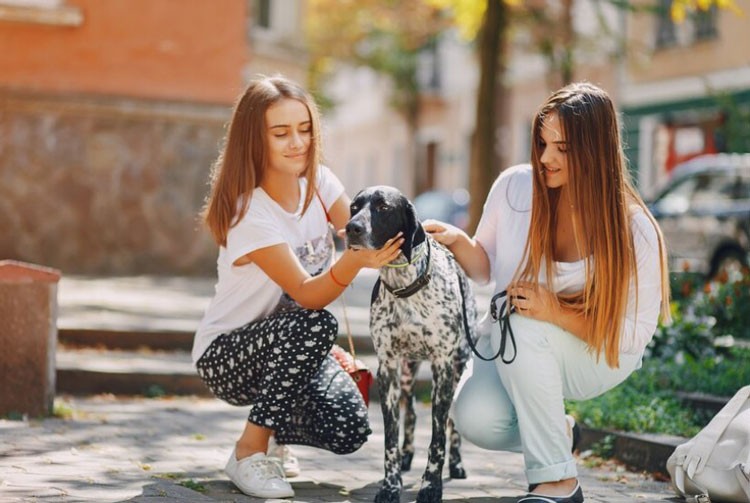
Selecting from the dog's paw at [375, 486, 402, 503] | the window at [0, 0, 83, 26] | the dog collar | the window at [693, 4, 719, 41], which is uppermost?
the window at [693, 4, 719, 41]

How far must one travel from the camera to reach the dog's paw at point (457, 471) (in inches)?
226

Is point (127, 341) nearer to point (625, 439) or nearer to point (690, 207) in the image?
point (625, 439)

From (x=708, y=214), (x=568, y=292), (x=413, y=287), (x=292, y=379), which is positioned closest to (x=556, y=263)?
(x=568, y=292)

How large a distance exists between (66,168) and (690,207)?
6926mm

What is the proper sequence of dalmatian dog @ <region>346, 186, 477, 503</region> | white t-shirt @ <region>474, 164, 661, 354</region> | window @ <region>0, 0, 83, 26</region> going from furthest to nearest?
window @ <region>0, 0, 83, 26</region> < white t-shirt @ <region>474, 164, 661, 354</region> < dalmatian dog @ <region>346, 186, 477, 503</region>

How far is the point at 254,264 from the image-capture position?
5.35 m

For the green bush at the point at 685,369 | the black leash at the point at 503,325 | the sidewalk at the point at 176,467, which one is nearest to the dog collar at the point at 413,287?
the black leash at the point at 503,325

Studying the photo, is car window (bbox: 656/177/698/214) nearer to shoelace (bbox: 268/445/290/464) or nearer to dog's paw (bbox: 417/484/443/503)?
shoelace (bbox: 268/445/290/464)

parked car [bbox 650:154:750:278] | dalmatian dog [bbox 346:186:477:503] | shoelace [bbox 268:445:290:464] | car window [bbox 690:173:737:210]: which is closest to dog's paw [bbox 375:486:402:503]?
dalmatian dog [bbox 346:186:477:503]

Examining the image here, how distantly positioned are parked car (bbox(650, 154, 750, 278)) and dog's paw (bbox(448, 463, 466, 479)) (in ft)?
26.5

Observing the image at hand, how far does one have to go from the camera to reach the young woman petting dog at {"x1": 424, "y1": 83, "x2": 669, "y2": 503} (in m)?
4.79

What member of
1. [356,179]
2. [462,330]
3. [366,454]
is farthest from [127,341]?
[356,179]

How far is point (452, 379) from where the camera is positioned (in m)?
5.05

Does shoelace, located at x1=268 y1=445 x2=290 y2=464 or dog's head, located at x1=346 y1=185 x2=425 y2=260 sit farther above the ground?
dog's head, located at x1=346 y1=185 x2=425 y2=260
